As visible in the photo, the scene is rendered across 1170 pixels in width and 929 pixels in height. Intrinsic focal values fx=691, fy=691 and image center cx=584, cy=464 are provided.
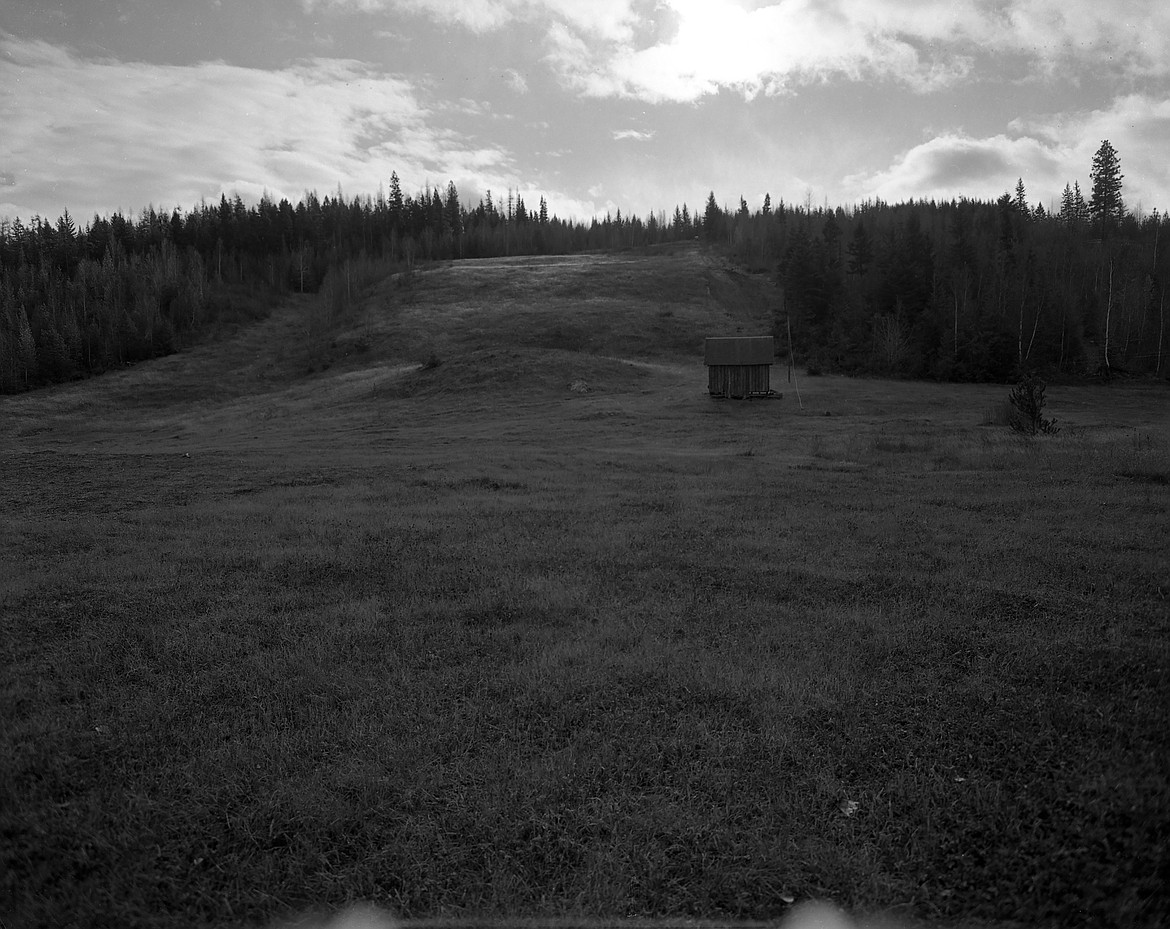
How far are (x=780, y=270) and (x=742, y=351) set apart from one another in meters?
49.7

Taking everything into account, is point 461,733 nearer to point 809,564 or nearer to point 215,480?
point 809,564

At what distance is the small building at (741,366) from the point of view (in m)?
53.3

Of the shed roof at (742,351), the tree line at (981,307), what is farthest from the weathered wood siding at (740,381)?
the tree line at (981,307)

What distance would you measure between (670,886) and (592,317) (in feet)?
281

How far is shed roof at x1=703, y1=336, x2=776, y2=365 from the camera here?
175 ft

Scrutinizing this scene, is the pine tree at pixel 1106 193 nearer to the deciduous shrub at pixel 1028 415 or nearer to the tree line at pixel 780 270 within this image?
the tree line at pixel 780 270

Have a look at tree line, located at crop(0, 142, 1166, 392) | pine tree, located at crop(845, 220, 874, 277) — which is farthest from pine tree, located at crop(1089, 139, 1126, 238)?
pine tree, located at crop(845, 220, 874, 277)

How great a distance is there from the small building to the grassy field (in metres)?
33.7

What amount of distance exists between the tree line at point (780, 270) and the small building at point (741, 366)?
18018mm

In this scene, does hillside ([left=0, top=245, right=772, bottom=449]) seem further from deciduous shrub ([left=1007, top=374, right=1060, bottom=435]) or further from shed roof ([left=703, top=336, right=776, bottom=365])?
deciduous shrub ([left=1007, top=374, right=1060, bottom=435])

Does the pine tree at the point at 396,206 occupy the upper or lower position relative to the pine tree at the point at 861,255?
upper

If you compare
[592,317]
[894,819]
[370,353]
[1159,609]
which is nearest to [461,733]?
[894,819]

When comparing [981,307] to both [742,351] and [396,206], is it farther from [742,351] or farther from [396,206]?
[396,206]

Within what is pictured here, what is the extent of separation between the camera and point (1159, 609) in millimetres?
9078
